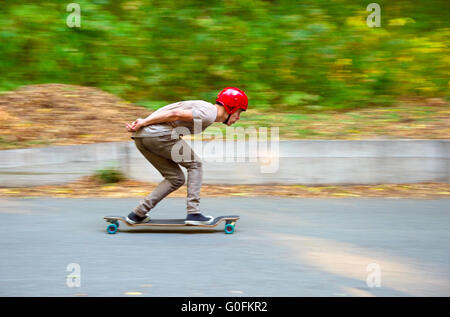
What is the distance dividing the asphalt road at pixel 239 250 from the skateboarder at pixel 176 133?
34cm

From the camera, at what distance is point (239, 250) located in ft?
18.8

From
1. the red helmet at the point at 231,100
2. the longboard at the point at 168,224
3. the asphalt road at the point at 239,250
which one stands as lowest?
the asphalt road at the point at 239,250

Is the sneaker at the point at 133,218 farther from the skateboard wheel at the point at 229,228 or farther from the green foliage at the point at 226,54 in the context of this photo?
the green foliage at the point at 226,54

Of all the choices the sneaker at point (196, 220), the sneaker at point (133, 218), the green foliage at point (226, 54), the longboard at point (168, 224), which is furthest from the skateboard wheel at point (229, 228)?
the green foliage at point (226, 54)

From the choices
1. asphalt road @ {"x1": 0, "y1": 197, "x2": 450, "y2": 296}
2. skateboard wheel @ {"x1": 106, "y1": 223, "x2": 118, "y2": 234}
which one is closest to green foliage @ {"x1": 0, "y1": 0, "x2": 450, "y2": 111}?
asphalt road @ {"x1": 0, "y1": 197, "x2": 450, "y2": 296}

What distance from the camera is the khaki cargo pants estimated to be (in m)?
6.36

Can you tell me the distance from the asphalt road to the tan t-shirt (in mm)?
1056

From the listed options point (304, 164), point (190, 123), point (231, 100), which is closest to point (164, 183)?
point (190, 123)

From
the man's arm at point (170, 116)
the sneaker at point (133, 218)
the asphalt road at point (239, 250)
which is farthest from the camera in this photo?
the sneaker at point (133, 218)

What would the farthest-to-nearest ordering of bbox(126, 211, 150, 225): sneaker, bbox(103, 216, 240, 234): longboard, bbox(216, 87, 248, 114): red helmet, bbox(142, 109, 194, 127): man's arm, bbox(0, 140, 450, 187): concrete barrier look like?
bbox(0, 140, 450, 187): concrete barrier
bbox(126, 211, 150, 225): sneaker
bbox(103, 216, 240, 234): longboard
bbox(216, 87, 248, 114): red helmet
bbox(142, 109, 194, 127): man's arm

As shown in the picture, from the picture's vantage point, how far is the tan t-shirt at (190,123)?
614cm

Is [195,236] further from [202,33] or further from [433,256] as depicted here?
[202,33]

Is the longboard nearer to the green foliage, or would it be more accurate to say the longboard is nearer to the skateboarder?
the skateboarder

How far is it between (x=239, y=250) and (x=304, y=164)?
360 centimetres
